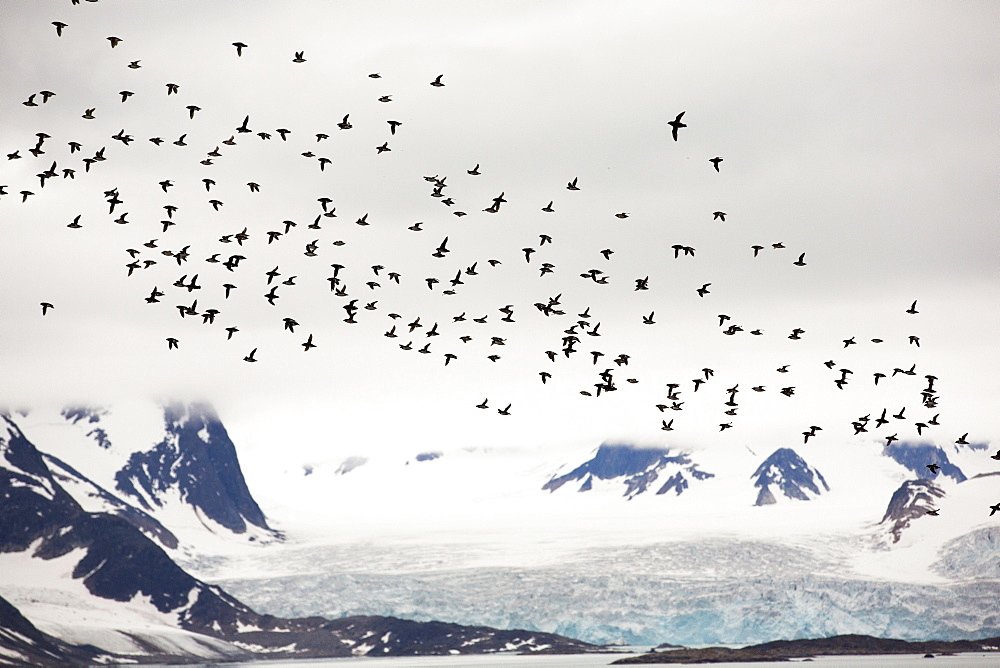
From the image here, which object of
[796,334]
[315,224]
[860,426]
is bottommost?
[860,426]

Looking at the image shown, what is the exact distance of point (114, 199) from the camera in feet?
350

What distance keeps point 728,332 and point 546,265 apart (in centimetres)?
1533

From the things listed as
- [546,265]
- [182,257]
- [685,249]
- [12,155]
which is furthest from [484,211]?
[12,155]

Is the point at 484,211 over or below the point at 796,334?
over

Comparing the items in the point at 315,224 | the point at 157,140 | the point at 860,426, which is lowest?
the point at 860,426

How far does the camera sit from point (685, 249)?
11119cm

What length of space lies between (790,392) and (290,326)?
40591 millimetres

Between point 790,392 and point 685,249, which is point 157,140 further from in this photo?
point 790,392

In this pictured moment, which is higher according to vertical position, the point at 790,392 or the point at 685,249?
the point at 685,249

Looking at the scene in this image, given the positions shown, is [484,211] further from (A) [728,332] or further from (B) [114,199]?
(B) [114,199]

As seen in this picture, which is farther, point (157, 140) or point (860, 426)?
point (860, 426)

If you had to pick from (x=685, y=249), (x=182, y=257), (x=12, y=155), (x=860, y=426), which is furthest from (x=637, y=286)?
(x=12, y=155)

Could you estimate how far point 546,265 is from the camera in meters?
110

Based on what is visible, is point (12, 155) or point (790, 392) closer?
point (12, 155)
